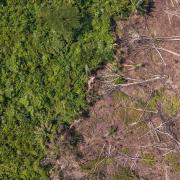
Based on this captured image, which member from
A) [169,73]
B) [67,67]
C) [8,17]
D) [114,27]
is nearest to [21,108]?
[67,67]

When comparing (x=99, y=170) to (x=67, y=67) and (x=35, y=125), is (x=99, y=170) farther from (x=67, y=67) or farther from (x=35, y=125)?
(x=67, y=67)

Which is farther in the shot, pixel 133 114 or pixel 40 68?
pixel 133 114

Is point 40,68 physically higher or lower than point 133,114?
higher

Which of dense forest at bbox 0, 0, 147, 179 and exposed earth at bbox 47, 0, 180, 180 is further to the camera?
exposed earth at bbox 47, 0, 180, 180

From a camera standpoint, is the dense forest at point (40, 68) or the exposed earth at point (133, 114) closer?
the dense forest at point (40, 68)
